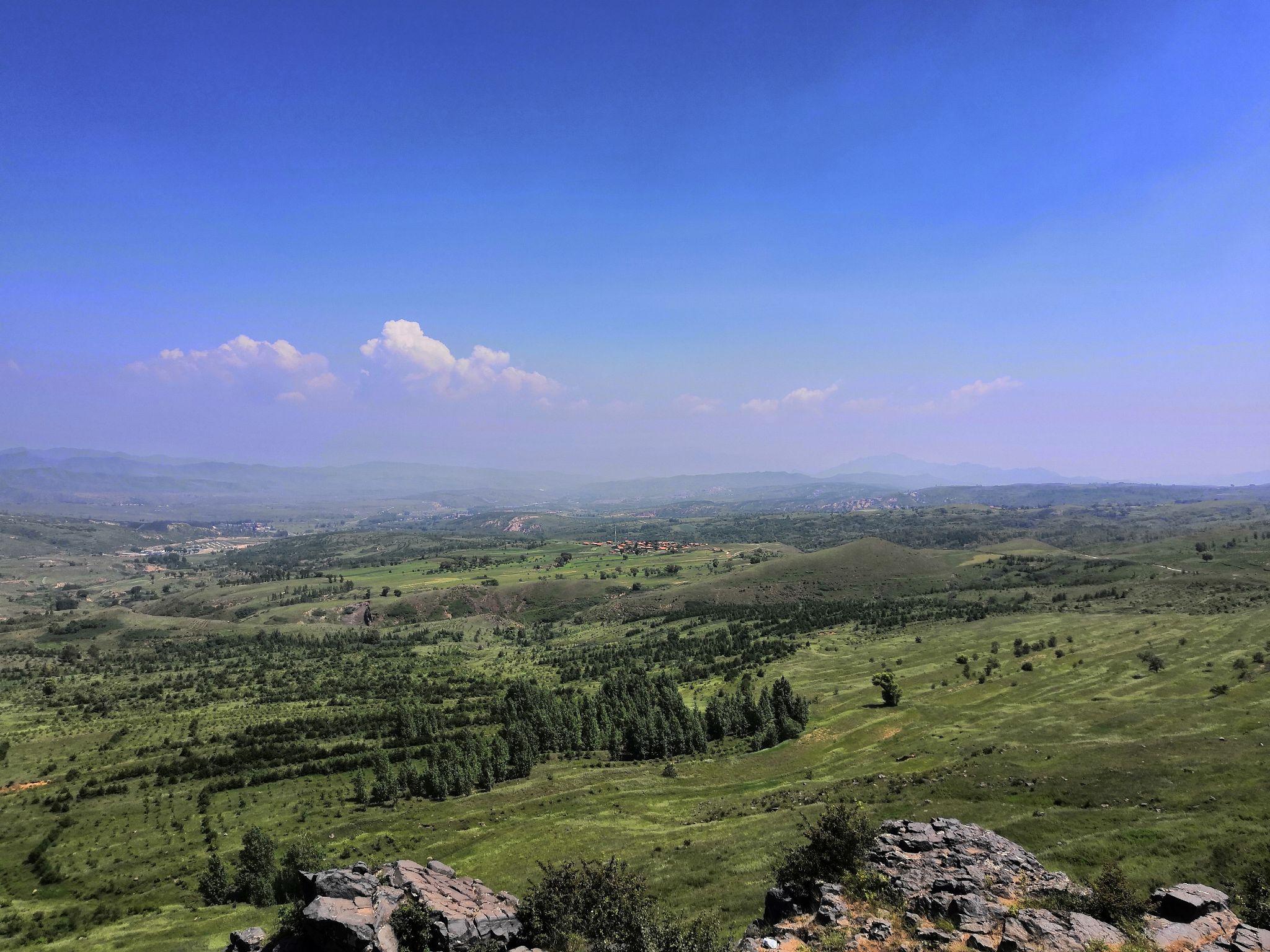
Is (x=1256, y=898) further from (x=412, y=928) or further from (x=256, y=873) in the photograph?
(x=256, y=873)

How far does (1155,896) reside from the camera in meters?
28.0

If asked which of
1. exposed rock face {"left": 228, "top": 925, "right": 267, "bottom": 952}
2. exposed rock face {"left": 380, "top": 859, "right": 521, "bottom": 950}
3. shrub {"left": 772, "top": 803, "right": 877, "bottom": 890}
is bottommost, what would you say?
exposed rock face {"left": 228, "top": 925, "right": 267, "bottom": 952}

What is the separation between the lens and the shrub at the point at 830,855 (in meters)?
33.4

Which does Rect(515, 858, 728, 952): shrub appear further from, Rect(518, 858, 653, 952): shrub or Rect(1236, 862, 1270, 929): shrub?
Rect(1236, 862, 1270, 929): shrub

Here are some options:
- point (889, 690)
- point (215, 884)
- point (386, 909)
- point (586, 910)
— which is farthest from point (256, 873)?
point (889, 690)

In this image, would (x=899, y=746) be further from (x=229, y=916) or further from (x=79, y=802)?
(x=79, y=802)

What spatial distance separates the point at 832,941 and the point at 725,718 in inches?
3230

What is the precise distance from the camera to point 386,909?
97.8 ft

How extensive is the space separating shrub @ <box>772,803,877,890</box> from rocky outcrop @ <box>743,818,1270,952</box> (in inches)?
48.3

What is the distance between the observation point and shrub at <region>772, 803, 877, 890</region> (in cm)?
3344

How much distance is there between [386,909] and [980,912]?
99.3 ft

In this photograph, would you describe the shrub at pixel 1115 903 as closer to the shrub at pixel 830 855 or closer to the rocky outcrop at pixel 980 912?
the rocky outcrop at pixel 980 912

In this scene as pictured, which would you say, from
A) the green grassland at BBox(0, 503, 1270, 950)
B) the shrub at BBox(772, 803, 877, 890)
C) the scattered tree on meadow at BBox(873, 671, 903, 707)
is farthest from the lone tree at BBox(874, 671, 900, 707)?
the shrub at BBox(772, 803, 877, 890)

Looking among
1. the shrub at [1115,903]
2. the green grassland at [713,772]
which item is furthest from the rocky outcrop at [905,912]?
the green grassland at [713,772]
